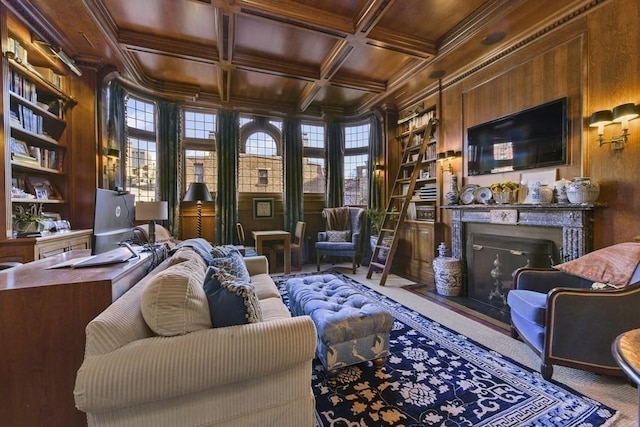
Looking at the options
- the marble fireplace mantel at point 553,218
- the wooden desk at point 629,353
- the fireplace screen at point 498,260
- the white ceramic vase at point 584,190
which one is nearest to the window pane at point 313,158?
the marble fireplace mantel at point 553,218

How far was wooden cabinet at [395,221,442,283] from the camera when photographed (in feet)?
13.5

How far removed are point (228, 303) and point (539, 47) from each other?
150 inches

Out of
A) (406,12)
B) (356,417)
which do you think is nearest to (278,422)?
(356,417)

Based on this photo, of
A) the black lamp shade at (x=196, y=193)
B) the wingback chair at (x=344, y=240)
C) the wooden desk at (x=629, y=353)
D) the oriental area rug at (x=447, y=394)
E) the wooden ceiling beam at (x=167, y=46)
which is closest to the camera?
the wooden desk at (x=629, y=353)

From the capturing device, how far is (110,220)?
2.48 m

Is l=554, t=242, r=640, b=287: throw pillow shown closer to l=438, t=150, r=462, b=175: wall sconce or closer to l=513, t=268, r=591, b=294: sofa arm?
l=513, t=268, r=591, b=294: sofa arm

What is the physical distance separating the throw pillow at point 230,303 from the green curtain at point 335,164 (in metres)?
4.49

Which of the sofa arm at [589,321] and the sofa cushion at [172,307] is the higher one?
the sofa cushion at [172,307]

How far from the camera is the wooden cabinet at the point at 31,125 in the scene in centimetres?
239

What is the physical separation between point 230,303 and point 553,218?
298 cm

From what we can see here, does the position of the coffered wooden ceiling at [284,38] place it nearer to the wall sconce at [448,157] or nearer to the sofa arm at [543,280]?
the wall sconce at [448,157]

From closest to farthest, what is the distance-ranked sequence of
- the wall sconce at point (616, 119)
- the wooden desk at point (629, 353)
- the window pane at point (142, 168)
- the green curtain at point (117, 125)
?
1. the wooden desk at point (629, 353)
2. the wall sconce at point (616, 119)
3. the green curtain at point (117, 125)
4. the window pane at point (142, 168)

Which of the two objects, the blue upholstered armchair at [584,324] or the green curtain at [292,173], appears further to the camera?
the green curtain at [292,173]

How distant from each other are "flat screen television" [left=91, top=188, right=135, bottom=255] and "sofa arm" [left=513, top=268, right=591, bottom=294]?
3.52 meters
